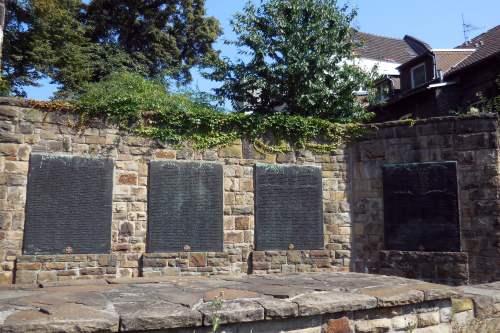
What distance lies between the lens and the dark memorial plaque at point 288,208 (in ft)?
29.1

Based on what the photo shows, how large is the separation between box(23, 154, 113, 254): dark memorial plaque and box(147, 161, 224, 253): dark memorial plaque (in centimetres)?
77

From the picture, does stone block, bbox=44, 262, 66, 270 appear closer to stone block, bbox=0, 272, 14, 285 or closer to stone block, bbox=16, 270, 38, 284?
stone block, bbox=16, 270, 38, 284

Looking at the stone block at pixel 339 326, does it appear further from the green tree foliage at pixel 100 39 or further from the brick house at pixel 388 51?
the brick house at pixel 388 51

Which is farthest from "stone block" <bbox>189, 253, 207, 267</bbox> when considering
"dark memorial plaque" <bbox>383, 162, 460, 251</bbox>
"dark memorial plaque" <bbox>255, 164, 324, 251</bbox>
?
"dark memorial plaque" <bbox>383, 162, 460, 251</bbox>

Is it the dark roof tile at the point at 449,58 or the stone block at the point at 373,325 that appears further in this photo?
the dark roof tile at the point at 449,58

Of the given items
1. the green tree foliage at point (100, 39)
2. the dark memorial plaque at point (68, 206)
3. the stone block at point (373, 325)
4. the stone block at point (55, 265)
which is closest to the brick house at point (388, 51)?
the green tree foliage at point (100, 39)

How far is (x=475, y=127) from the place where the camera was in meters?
8.50

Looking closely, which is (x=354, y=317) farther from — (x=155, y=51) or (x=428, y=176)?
(x=155, y=51)

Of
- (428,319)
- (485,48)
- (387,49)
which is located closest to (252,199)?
(428,319)

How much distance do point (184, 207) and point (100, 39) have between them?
15375mm

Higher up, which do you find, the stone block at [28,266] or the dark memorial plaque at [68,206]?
the dark memorial plaque at [68,206]

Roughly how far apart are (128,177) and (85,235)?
120 centimetres

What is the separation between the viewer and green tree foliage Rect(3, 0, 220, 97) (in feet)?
55.8

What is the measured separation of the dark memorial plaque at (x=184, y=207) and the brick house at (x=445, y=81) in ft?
33.0
